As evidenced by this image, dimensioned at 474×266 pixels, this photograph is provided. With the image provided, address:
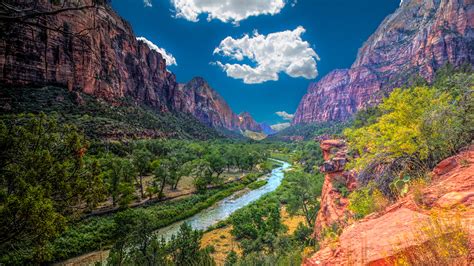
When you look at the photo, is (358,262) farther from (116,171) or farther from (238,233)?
(116,171)

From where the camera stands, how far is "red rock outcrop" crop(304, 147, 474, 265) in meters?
3.12

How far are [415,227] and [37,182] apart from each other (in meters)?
10.3

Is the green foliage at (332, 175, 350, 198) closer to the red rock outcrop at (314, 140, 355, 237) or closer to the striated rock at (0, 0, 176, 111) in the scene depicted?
the red rock outcrop at (314, 140, 355, 237)

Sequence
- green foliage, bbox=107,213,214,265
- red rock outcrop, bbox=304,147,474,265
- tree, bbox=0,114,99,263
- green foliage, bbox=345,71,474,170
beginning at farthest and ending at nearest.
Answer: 1. green foliage, bbox=107,213,214,265
2. green foliage, bbox=345,71,474,170
3. tree, bbox=0,114,99,263
4. red rock outcrop, bbox=304,147,474,265

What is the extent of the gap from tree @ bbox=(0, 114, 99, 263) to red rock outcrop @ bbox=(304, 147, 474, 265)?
7.40m

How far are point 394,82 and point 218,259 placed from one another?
387ft

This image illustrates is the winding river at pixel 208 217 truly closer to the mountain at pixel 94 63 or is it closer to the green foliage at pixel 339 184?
the green foliage at pixel 339 184

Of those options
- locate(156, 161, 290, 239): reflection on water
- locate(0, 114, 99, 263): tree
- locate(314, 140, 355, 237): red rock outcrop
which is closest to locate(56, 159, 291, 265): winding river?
locate(156, 161, 290, 239): reflection on water

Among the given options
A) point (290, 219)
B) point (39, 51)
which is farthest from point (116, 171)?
point (39, 51)

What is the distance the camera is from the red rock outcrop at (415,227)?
3121mm

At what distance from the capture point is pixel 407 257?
306cm

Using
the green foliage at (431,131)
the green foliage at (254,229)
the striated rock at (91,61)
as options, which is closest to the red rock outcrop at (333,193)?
the green foliage at (254,229)

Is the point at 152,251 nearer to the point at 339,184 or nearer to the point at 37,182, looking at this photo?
the point at 37,182

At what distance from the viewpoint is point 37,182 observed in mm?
7883
